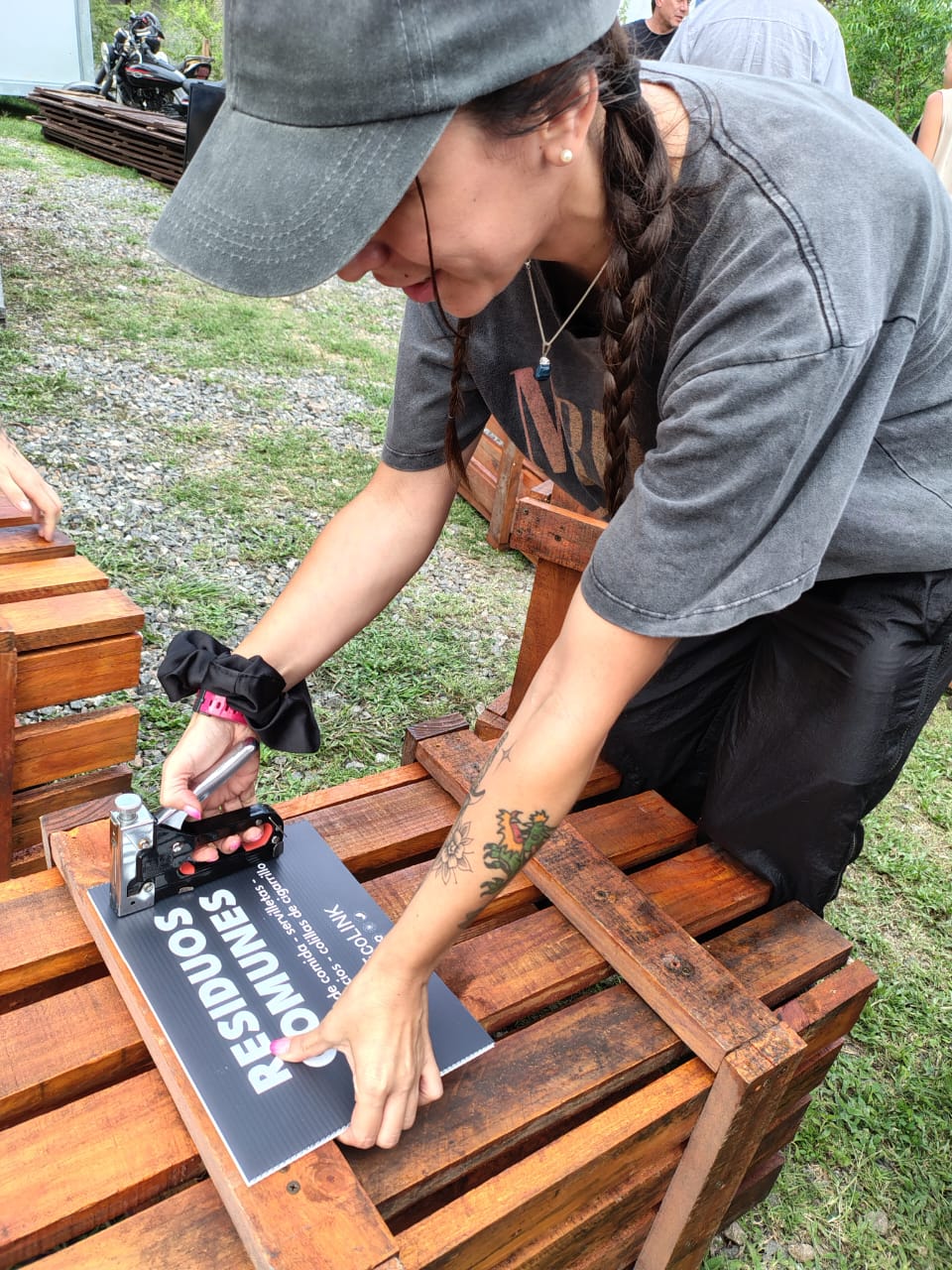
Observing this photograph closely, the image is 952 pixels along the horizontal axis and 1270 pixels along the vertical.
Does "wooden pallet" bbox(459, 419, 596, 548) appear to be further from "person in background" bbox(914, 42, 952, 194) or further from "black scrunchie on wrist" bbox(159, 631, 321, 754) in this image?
"black scrunchie on wrist" bbox(159, 631, 321, 754)

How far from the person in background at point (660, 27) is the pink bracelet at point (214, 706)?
2986 millimetres

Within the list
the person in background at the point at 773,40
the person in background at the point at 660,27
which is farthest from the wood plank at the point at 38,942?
the person in background at the point at 660,27

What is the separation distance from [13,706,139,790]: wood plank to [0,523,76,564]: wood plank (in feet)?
1.18

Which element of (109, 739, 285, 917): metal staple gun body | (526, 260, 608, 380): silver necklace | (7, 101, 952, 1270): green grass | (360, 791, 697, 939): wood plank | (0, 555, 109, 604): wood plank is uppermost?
(526, 260, 608, 380): silver necklace

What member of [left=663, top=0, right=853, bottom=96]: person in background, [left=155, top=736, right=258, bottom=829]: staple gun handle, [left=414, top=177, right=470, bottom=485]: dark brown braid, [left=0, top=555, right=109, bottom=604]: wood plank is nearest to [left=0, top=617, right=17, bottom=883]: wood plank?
[left=0, top=555, right=109, bottom=604]: wood plank

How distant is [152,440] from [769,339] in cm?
403

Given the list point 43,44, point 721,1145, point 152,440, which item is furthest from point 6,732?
point 43,44

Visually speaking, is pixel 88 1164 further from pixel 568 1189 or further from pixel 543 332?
pixel 543 332

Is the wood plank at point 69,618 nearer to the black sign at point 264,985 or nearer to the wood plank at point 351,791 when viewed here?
the wood plank at point 351,791

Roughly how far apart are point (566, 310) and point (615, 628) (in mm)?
492

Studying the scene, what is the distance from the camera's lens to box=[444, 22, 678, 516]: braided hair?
2.86 feet

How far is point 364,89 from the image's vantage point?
81 centimetres

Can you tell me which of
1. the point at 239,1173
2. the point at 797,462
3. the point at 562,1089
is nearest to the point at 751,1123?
the point at 562,1089

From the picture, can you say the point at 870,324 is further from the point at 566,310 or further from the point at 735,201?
the point at 566,310
